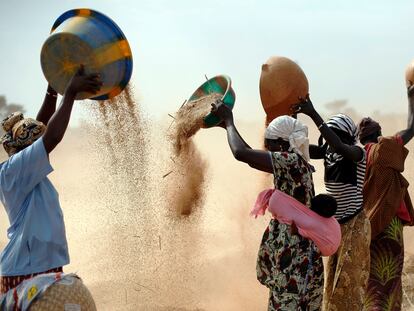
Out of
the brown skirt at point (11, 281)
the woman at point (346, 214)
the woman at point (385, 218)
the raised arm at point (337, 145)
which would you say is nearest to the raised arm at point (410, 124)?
the woman at point (385, 218)

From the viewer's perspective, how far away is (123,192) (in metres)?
6.62

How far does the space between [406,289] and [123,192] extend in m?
3.18

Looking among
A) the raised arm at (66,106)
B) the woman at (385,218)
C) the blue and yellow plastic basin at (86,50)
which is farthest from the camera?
the woman at (385,218)

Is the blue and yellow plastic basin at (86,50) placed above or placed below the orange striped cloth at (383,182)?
above

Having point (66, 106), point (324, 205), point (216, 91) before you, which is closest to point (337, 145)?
point (324, 205)

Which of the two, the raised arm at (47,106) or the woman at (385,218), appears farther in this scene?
the woman at (385,218)

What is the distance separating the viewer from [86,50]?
358 centimetres

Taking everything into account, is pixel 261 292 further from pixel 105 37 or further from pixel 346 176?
pixel 105 37

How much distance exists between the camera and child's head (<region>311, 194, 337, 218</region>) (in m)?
3.84

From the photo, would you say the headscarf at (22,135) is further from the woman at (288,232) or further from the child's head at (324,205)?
the child's head at (324,205)

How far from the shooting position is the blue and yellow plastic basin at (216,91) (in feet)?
14.5

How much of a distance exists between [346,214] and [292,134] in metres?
1.08

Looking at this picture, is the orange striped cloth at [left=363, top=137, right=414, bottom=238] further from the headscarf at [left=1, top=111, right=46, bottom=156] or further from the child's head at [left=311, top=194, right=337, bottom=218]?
the headscarf at [left=1, top=111, right=46, bottom=156]

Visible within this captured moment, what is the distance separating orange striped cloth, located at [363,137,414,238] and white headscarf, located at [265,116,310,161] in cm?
155
